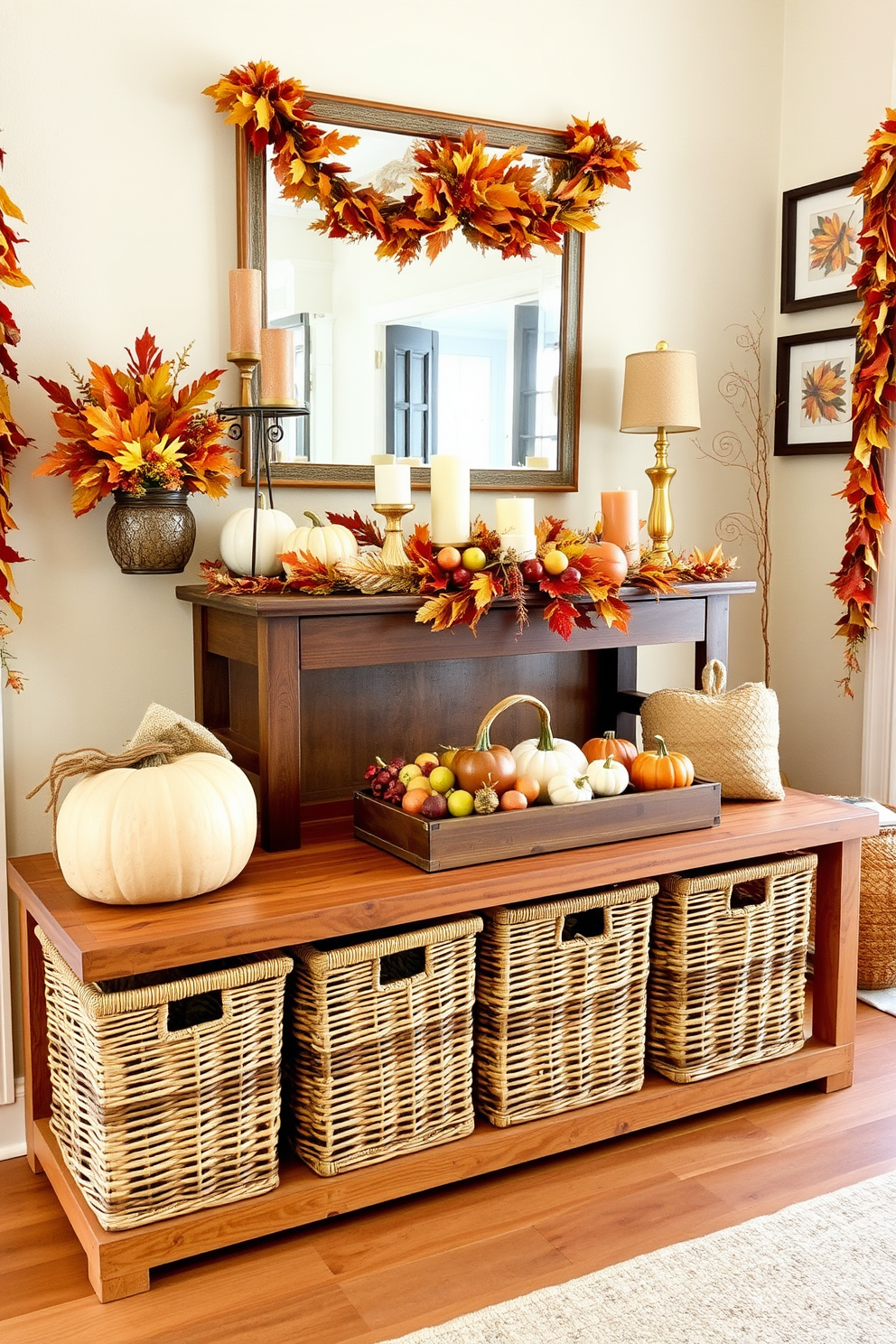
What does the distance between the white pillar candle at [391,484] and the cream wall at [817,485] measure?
4.74ft

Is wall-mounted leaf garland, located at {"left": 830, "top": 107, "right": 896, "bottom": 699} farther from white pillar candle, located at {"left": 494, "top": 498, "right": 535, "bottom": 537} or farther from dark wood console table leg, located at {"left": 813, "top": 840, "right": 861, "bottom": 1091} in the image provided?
white pillar candle, located at {"left": 494, "top": 498, "right": 535, "bottom": 537}

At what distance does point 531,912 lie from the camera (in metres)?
2.13

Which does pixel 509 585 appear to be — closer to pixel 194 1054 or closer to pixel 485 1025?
pixel 485 1025

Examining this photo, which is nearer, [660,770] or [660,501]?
[660,770]

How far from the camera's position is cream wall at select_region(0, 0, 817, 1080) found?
230 centimetres

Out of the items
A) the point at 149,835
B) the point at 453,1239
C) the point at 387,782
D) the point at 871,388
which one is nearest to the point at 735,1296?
the point at 453,1239

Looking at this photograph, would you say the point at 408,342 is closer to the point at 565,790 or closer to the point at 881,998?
the point at 565,790

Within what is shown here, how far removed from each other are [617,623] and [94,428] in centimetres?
109

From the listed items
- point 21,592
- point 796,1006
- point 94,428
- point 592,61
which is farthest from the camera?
point 592,61

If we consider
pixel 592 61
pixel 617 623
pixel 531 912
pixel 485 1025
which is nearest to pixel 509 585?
pixel 617 623

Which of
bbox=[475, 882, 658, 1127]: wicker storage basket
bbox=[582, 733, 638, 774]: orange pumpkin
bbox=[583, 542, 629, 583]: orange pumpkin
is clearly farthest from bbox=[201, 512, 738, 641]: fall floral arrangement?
bbox=[475, 882, 658, 1127]: wicker storage basket

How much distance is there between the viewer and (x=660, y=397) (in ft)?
9.36

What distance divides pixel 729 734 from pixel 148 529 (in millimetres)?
1293

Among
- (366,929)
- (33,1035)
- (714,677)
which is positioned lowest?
(33,1035)
